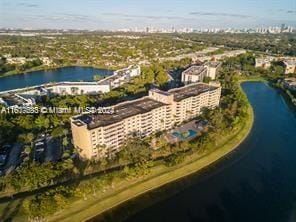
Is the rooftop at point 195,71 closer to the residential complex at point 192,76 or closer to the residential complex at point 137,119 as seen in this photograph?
the residential complex at point 192,76

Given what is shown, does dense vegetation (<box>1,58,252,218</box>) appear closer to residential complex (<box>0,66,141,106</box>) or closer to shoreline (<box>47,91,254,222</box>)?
shoreline (<box>47,91,254,222</box>)

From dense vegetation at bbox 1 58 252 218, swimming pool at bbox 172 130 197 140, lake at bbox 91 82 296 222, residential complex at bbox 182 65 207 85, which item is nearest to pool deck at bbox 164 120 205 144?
swimming pool at bbox 172 130 197 140

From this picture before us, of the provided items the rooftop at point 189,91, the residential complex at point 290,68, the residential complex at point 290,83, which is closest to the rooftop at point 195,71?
the rooftop at point 189,91

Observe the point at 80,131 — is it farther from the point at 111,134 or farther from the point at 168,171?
the point at 168,171

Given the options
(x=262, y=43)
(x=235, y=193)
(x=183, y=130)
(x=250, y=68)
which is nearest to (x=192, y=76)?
(x=183, y=130)

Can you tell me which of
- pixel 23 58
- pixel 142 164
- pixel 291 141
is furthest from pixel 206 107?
pixel 23 58
